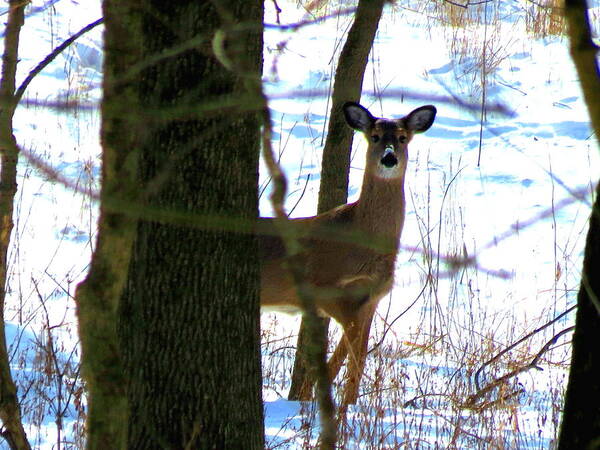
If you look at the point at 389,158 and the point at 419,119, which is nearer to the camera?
the point at 389,158

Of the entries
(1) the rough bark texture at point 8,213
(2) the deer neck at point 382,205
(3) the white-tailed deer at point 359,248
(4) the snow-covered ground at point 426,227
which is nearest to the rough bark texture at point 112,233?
(1) the rough bark texture at point 8,213

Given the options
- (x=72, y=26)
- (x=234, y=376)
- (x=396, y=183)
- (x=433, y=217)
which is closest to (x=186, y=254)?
(x=234, y=376)

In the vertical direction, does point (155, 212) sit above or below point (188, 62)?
below

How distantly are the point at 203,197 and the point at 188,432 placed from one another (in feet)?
2.53

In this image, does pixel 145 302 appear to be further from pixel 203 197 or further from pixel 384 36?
pixel 384 36

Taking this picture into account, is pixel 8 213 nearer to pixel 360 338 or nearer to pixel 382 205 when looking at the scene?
pixel 360 338

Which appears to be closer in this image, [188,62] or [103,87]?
[103,87]

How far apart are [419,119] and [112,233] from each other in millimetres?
5916

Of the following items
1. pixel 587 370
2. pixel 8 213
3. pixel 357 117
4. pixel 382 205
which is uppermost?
pixel 357 117

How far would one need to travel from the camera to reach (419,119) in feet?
25.8

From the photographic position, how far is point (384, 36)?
1521cm

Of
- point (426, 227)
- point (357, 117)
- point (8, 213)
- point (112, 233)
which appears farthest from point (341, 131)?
point (112, 233)

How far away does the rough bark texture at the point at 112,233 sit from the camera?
204 centimetres

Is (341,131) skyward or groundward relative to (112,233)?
skyward
